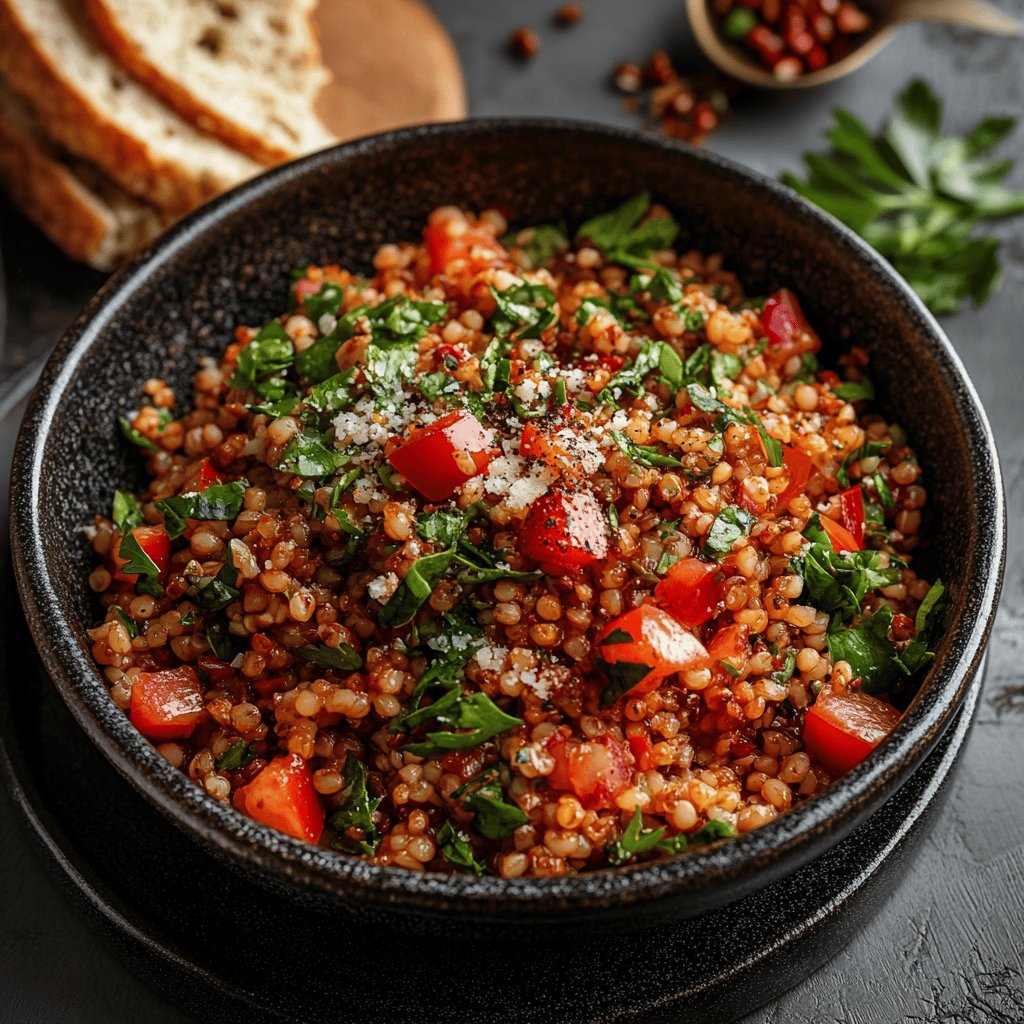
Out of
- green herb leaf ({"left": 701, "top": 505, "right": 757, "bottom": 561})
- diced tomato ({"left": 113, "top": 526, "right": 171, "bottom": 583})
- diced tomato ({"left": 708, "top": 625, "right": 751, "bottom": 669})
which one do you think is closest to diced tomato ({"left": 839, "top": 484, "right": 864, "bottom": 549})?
green herb leaf ({"left": 701, "top": 505, "right": 757, "bottom": 561})

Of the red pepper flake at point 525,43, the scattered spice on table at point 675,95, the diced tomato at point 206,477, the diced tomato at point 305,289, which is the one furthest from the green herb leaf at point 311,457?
the red pepper flake at point 525,43

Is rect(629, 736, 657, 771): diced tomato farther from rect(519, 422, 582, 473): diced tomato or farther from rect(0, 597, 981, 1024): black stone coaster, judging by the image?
rect(519, 422, 582, 473): diced tomato

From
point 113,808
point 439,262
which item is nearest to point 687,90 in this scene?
point 439,262

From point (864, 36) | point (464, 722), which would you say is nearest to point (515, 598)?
point (464, 722)

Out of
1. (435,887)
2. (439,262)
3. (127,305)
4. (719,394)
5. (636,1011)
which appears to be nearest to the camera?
(435,887)

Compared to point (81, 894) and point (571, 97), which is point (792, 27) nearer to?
point (571, 97)

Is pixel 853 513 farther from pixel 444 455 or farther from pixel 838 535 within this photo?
pixel 444 455

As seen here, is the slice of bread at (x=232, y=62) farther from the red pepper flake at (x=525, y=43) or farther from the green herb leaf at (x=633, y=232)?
the green herb leaf at (x=633, y=232)
